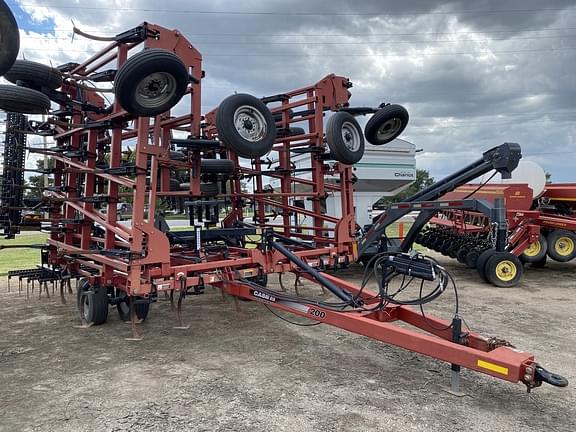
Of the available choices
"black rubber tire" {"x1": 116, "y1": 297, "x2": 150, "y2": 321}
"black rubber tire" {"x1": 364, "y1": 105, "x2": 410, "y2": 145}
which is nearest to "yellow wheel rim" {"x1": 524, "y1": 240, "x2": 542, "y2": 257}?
"black rubber tire" {"x1": 364, "y1": 105, "x2": 410, "y2": 145}

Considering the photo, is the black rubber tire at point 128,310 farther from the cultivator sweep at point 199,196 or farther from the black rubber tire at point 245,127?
the black rubber tire at point 245,127

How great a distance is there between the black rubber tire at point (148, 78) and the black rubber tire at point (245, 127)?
0.65 metres

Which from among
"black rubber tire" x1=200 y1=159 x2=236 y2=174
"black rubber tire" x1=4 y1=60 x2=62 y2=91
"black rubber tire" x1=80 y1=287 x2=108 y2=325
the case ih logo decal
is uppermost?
"black rubber tire" x1=4 y1=60 x2=62 y2=91

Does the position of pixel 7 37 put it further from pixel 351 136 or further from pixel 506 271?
pixel 506 271

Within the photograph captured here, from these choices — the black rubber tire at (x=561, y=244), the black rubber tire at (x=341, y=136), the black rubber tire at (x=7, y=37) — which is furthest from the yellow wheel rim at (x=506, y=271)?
the black rubber tire at (x=7, y=37)

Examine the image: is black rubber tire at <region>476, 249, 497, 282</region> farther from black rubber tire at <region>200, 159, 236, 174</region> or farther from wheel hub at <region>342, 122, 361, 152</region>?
black rubber tire at <region>200, 159, 236, 174</region>

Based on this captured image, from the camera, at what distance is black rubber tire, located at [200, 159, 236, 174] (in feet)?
20.6

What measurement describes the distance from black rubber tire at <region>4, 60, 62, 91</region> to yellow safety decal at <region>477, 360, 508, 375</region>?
513 cm

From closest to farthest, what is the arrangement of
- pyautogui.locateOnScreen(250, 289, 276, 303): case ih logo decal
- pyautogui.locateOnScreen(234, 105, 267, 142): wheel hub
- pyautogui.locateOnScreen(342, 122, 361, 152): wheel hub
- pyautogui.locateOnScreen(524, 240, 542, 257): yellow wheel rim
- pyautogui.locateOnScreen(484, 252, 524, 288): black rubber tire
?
pyautogui.locateOnScreen(250, 289, 276, 303): case ih logo decal < pyautogui.locateOnScreen(234, 105, 267, 142): wheel hub < pyautogui.locateOnScreen(342, 122, 361, 152): wheel hub < pyautogui.locateOnScreen(484, 252, 524, 288): black rubber tire < pyautogui.locateOnScreen(524, 240, 542, 257): yellow wheel rim

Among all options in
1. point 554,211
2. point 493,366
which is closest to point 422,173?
point 554,211

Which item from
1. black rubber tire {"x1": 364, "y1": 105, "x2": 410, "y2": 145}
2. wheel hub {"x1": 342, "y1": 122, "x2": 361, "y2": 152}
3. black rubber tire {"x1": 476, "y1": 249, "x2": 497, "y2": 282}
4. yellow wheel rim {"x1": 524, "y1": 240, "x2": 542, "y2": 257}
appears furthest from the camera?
yellow wheel rim {"x1": 524, "y1": 240, "x2": 542, "y2": 257}

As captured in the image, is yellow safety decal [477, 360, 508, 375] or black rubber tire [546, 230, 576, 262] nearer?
yellow safety decal [477, 360, 508, 375]

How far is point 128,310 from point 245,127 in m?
2.65

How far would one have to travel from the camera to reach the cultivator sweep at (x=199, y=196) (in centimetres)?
382
